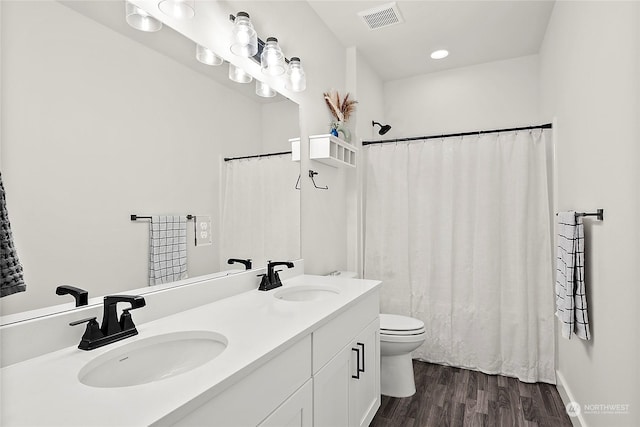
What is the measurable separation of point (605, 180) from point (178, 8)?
6.26 feet

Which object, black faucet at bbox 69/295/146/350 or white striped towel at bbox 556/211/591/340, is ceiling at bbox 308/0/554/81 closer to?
white striped towel at bbox 556/211/591/340

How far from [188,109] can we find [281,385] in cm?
112

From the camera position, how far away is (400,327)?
2408 mm

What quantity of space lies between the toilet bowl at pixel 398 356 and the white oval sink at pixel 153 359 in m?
Result: 1.47

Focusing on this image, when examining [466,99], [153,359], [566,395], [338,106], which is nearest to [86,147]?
[153,359]

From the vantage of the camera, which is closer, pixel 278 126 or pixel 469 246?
pixel 278 126

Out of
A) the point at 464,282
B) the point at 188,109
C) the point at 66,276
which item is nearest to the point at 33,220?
the point at 66,276

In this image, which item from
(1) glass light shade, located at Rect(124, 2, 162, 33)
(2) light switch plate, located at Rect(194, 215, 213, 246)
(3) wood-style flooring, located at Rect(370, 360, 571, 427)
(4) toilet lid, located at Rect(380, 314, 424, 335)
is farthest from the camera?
(4) toilet lid, located at Rect(380, 314, 424, 335)

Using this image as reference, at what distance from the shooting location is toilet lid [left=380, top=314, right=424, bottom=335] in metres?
2.35

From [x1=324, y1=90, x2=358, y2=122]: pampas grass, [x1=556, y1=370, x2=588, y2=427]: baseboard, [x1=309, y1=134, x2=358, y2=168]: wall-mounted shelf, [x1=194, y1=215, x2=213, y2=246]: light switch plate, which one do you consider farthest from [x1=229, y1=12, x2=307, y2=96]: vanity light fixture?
[x1=556, y1=370, x2=588, y2=427]: baseboard

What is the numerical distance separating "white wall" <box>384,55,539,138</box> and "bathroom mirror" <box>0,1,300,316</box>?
2.51 m

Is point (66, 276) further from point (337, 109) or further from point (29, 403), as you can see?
point (337, 109)

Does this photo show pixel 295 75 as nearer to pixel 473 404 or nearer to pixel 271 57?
pixel 271 57

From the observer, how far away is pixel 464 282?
280 cm
